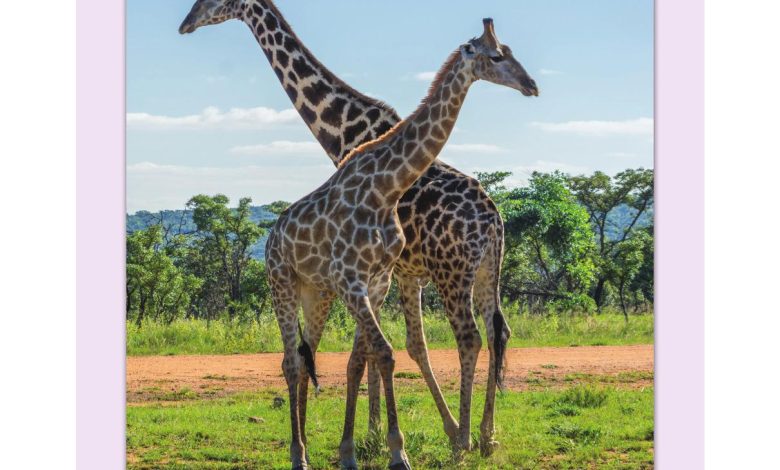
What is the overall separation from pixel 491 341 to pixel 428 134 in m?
1.87

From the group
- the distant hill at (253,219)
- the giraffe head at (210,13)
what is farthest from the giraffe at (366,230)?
the giraffe head at (210,13)

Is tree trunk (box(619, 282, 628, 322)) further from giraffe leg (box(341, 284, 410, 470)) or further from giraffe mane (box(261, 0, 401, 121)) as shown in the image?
giraffe leg (box(341, 284, 410, 470))

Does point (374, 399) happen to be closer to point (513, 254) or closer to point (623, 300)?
point (623, 300)

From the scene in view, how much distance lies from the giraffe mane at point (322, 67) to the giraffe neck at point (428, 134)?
66.3 inches

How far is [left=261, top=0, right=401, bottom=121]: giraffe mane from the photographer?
928 centimetres

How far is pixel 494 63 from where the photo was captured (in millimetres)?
7379

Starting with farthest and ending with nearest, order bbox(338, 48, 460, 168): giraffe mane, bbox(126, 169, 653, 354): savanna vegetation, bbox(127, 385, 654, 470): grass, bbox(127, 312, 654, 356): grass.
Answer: bbox(127, 312, 654, 356): grass, bbox(126, 169, 653, 354): savanna vegetation, bbox(127, 385, 654, 470): grass, bbox(338, 48, 460, 168): giraffe mane

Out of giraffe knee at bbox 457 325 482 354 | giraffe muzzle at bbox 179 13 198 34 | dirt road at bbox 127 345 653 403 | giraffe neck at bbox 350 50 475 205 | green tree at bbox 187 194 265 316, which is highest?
giraffe muzzle at bbox 179 13 198 34

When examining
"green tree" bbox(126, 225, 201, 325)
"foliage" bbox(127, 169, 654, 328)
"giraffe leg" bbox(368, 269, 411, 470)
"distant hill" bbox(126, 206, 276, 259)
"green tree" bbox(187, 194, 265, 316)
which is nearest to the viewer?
"giraffe leg" bbox(368, 269, 411, 470)

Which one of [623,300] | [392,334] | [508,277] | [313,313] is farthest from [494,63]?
[508,277]

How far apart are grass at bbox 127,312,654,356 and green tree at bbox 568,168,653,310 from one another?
42 cm

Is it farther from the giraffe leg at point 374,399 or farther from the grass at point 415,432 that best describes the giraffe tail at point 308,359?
the grass at point 415,432

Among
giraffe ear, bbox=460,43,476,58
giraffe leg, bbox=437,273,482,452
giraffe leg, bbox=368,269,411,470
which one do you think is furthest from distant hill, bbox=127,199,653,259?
giraffe ear, bbox=460,43,476,58
